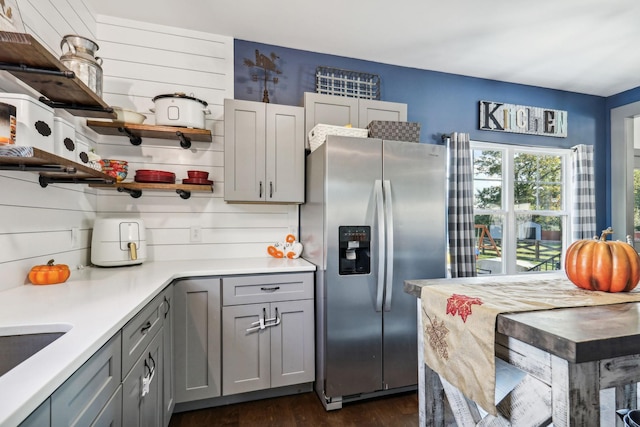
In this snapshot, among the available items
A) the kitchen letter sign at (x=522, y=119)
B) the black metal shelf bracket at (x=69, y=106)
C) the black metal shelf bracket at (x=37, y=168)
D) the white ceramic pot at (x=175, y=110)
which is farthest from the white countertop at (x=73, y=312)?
the kitchen letter sign at (x=522, y=119)

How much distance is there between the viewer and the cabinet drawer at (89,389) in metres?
0.75

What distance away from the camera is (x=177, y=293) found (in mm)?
1953

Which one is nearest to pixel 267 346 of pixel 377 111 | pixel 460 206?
pixel 377 111

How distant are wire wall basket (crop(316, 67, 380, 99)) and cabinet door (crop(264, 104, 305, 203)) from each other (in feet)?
1.69

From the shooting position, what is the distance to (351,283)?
211cm

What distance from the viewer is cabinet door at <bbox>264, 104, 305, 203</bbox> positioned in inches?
95.6

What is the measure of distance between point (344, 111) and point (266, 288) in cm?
154

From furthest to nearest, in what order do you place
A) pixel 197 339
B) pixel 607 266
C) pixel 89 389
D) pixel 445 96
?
pixel 445 96 < pixel 197 339 < pixel 607 266 < pixel 89 389

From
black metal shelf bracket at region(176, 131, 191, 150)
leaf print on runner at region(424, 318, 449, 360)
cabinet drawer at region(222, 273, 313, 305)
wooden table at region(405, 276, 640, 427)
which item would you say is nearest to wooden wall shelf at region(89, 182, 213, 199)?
black metal shelf bracket at region(176, 131, 191, 150)

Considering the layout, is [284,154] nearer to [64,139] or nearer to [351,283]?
[351,283]

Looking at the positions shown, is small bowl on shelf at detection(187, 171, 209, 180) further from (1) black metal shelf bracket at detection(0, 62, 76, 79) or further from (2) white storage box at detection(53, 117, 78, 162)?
(1) black metal shelf bracket at detection(0, 62, 76, 79)

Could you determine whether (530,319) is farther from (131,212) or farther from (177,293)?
(131,212)

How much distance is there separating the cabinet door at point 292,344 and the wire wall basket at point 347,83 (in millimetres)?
1841

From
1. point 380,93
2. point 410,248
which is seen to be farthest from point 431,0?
point 410,248
